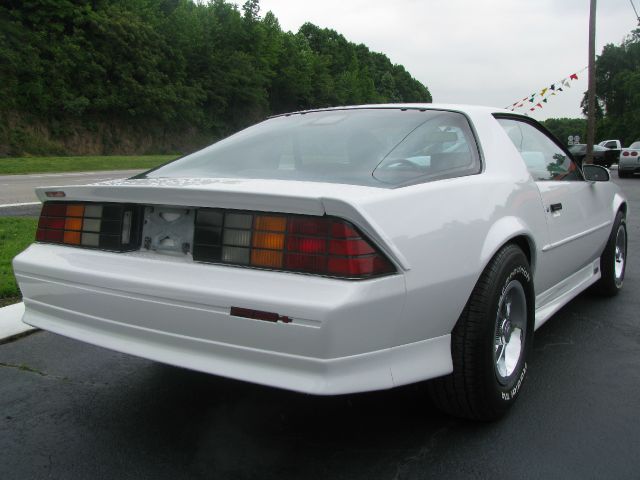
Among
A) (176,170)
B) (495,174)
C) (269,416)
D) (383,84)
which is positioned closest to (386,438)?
(269,416)

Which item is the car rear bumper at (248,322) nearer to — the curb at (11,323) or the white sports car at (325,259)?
the white sports car at (325,259)

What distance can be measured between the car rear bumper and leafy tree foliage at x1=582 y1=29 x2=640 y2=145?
2601 inches

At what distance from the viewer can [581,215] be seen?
3.72 metres

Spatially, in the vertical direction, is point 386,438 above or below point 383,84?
below

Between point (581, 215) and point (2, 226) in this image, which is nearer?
point (581, 215)

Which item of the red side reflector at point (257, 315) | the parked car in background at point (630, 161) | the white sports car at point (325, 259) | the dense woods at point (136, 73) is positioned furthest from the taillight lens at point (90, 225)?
the dense woods at point (136, 73)

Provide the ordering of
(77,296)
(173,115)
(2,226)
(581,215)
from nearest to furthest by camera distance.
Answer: (77,296) < (581,215) < (2,226) < (173,115)

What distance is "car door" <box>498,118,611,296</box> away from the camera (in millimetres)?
3230

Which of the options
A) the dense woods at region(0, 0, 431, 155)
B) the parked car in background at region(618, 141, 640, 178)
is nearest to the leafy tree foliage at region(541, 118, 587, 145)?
the dense woods at region(0, 0, 431, 155)

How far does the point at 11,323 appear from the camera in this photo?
3740mm

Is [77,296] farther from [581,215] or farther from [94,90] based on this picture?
[94,90]

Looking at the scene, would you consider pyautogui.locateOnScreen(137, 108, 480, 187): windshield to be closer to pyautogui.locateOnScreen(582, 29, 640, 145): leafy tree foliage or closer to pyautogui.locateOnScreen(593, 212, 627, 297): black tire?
pyautogui.locateOnScreen(593, 212, 627, 297): black tire

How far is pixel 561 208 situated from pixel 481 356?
135 cm

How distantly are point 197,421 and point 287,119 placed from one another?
5.53 ft
